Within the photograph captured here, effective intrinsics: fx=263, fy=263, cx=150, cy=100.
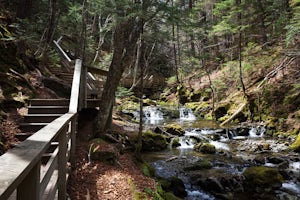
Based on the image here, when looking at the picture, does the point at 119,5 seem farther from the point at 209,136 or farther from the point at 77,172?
the point at 209,136

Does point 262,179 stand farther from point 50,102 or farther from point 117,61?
point 50,102

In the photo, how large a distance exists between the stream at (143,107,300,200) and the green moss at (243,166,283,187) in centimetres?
16

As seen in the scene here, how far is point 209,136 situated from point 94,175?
320 inches

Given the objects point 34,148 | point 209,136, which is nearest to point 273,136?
point 209,136

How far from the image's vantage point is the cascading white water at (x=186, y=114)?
18.5 metres

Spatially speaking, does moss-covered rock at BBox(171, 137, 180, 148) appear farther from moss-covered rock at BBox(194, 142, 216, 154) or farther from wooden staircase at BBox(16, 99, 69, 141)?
wooden staircase at BBox(16, 99, 69, 141)

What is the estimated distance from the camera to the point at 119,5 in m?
6.55

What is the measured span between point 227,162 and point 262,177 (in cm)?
176

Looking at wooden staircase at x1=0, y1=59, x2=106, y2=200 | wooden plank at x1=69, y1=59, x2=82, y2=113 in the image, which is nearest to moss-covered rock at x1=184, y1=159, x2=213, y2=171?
wooden staircase at x1=0, y1=59, x2=106, y2=200

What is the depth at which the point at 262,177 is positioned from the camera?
23.7 feet

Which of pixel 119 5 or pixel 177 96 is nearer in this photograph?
pixel 119 5

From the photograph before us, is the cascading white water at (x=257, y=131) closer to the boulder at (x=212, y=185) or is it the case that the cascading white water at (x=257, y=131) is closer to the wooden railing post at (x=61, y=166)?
the boulder at (x=212, y=185)

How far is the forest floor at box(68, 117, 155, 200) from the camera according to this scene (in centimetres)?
451

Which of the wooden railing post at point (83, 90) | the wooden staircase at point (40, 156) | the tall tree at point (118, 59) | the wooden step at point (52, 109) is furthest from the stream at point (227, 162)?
the wooden staircase at point (40, 156)
